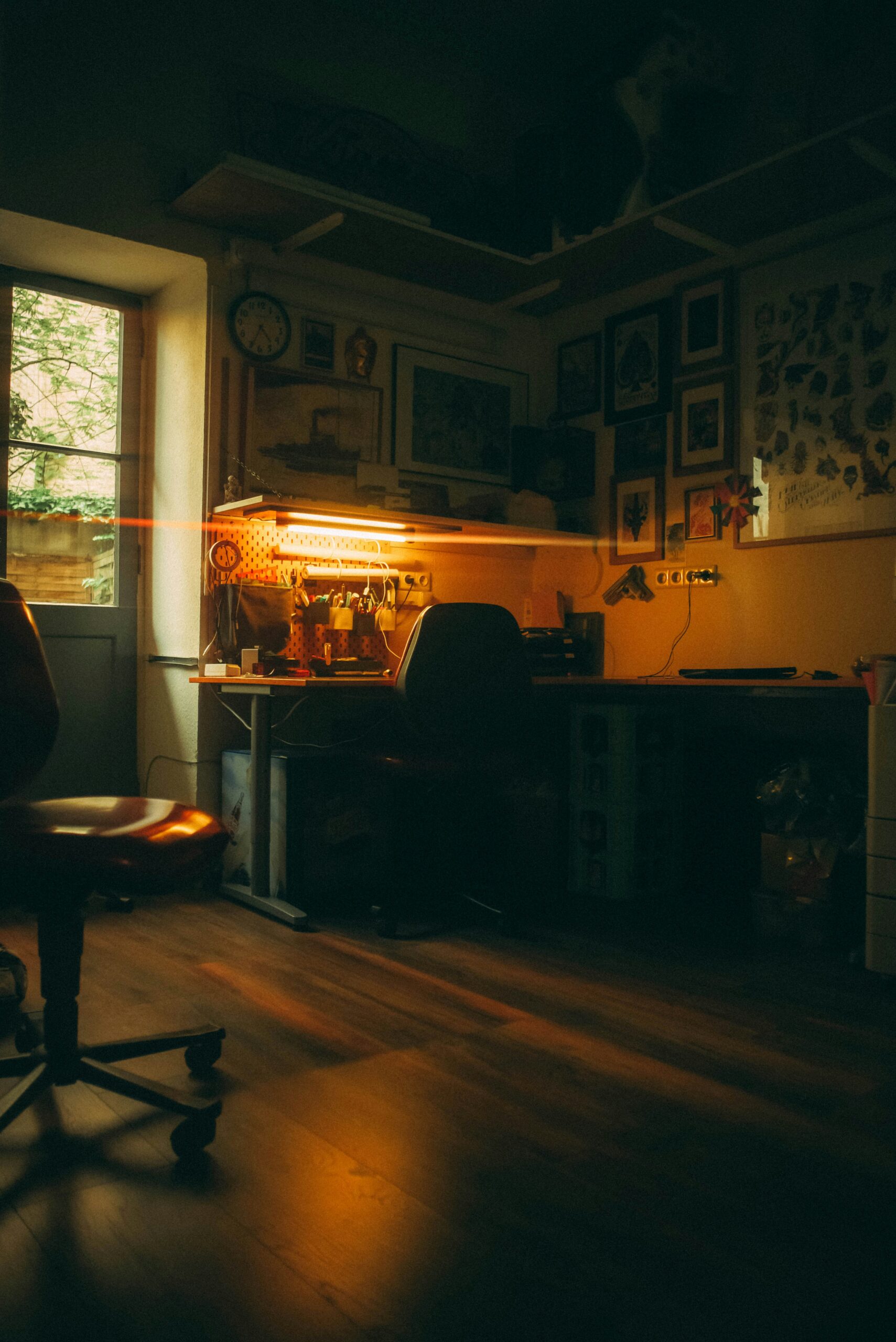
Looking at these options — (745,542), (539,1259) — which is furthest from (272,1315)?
(745,542)

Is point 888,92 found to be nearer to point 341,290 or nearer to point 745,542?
point 745,542

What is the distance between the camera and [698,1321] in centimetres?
122

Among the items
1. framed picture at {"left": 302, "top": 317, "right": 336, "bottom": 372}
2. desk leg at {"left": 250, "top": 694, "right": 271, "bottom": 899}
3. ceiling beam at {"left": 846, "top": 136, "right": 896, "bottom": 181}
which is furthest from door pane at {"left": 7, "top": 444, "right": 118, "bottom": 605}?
ceiling beam at {"left": 846, "top": 136, "right": 896, "bottom": 181}

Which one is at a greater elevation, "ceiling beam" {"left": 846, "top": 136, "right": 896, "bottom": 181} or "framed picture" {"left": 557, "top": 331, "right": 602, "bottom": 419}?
"ceiling beam" {"left": 846, "top": 136, "right": 896, "bottom": 181}

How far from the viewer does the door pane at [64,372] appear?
3701mm

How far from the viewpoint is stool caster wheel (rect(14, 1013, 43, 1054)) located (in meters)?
1.95

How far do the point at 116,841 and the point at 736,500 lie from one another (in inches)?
116

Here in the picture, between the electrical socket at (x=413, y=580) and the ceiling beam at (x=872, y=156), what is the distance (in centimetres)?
218

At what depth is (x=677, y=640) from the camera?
407cm

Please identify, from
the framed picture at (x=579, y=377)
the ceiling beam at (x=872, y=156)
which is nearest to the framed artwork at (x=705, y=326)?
the framed picture at (x=579, y=377)

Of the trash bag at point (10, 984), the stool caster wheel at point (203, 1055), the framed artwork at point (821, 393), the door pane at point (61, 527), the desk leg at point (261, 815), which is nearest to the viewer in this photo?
the stool caster wheel at point (203, 1055)

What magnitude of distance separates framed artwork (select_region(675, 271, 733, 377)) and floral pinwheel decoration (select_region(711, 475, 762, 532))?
482 millimetres

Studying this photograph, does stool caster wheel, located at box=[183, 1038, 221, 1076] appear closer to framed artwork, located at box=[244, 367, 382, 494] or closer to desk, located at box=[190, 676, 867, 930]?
desk, located at box=[190, 676, 867, 930]

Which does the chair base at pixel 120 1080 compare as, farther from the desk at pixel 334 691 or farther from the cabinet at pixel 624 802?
the cabinet at pixel 624 802
